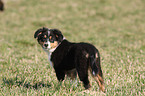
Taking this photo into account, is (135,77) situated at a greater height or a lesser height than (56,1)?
lesser

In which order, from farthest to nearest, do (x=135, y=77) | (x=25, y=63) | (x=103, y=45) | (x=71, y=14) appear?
(x=71, y=14) → (x=103, y=45) → (x=25, y=63) → (x=135, y=77)

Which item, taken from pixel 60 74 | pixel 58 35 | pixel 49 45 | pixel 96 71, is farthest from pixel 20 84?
pixel 96 71

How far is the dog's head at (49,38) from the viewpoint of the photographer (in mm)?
5048

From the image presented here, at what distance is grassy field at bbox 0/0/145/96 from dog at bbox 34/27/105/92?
332 mm

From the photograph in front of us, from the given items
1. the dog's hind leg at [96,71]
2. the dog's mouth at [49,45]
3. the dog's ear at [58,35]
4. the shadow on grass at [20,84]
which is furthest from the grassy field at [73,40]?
the dog's ear at [58,35]

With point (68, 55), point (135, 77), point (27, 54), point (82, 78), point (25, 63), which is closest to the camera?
point (82, 78)

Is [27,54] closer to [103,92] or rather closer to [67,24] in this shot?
[103,92]

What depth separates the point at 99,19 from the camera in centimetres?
1914

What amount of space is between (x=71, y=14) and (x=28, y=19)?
417 centimetres

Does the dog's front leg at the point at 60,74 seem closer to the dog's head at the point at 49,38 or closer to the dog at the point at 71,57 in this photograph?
the dog at the point at 71,57

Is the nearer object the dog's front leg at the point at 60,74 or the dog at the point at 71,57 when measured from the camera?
the dog at the point at 71,57

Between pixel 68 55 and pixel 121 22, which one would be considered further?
pixel 121 22

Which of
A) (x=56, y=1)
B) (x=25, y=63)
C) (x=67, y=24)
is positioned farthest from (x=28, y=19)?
(x=25, y=63)

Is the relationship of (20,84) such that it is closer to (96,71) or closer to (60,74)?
(60,74)
